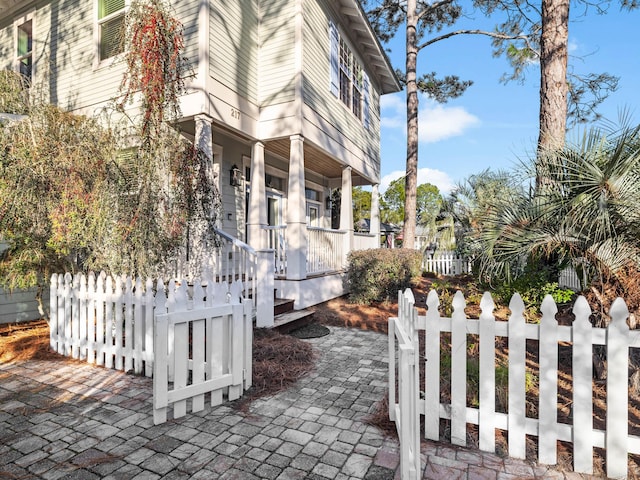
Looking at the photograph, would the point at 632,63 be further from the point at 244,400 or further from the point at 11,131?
the point at 11,131

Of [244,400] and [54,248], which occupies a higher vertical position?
[54,248]

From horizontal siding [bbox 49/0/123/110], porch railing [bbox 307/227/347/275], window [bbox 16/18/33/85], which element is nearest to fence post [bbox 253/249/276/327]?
porch railing [bbox 307/227/347/275]

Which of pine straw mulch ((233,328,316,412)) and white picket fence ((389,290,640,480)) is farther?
pine straw mulch ((233,328,316,412))

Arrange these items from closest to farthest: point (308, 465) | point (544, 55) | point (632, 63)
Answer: point (308, 465)
point (544, 55)
point (632, 63)

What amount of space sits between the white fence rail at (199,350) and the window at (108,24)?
20.9ft

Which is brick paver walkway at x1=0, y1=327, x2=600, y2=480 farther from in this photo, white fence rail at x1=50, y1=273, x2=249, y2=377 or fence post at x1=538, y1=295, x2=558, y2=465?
white fence rail at x1=50, y1=273, x2=249, y2=377

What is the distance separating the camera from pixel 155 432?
2658mm

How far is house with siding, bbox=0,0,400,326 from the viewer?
616cm

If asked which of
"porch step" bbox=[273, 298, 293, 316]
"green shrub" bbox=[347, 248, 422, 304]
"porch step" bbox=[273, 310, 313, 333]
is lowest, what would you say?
"porch step" bbox=[273, 310, 313, 333]

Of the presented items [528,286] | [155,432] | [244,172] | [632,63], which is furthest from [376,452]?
[632,63]

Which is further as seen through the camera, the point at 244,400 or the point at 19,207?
the point at 19,207

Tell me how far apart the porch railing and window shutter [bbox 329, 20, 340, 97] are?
365cm

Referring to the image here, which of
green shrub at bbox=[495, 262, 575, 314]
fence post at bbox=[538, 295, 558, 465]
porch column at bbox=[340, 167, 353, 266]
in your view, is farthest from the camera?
porch column at bbox=[340, 167, 353, 266]

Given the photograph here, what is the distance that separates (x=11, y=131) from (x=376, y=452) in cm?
517
